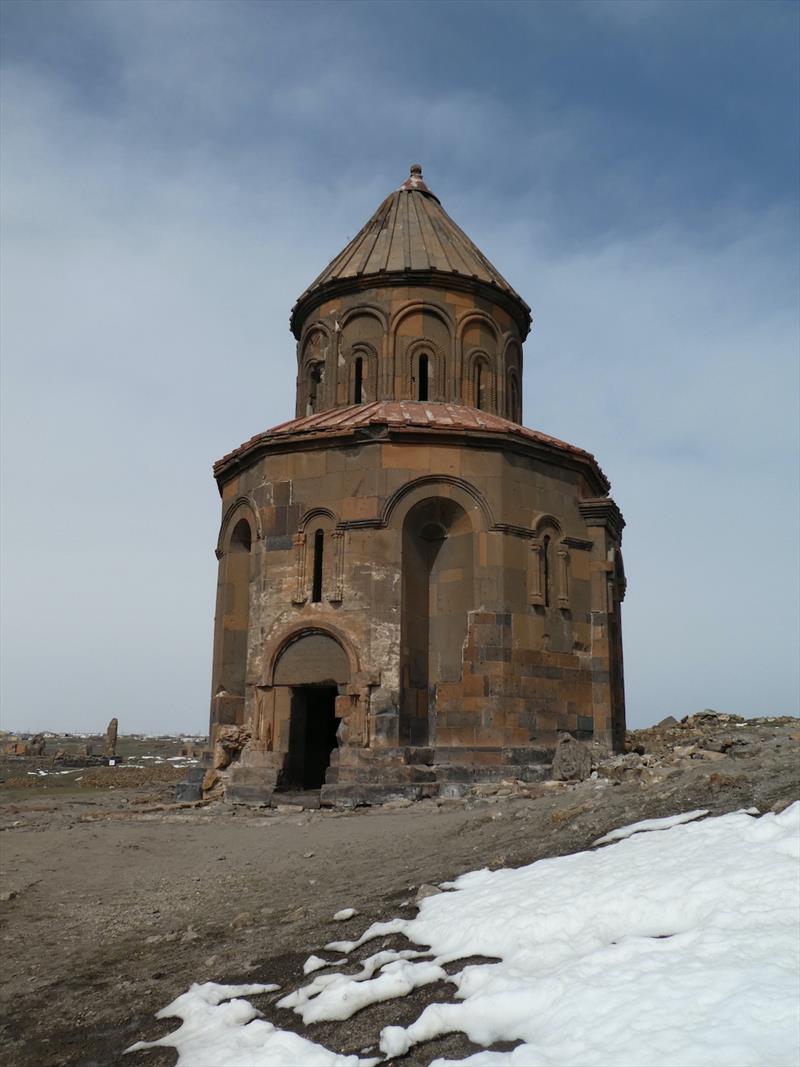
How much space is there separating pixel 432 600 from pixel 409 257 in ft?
20.4

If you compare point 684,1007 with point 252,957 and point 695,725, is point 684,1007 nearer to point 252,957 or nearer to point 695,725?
point 252,957

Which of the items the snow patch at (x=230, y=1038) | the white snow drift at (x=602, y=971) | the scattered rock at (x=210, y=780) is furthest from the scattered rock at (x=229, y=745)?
the snow patch at (x=230, y=1038)

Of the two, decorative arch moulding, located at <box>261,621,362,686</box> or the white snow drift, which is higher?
decorative arch moulding, located at <box>261,621,362,686</box>

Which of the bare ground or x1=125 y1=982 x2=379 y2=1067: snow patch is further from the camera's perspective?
the bare ground

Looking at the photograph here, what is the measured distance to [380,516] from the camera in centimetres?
1340

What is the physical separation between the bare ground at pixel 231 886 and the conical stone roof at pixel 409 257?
875cm

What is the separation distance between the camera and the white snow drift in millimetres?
3285

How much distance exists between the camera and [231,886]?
7965 mm

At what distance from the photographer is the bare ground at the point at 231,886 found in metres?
4.88

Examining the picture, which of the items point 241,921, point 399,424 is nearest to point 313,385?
point 399,424

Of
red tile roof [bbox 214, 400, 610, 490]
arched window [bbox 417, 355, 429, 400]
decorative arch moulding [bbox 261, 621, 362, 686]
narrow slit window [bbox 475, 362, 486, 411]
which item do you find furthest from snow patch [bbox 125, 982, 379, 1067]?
narrow slit window [bbox 475, 362, 486, 411]

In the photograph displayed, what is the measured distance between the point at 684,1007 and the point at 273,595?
10.7m

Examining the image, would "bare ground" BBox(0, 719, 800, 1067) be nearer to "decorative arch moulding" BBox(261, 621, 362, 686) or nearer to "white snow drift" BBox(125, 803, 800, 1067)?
"white snow drift" BBox(125, 803, 800, 1067)

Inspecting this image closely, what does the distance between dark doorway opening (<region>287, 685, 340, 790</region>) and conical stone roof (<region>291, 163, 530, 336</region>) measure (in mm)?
6940
